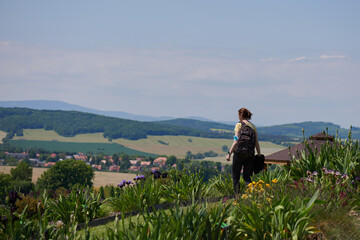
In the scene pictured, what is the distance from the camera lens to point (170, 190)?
29.8ft

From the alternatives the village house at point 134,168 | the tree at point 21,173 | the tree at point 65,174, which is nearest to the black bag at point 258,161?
the tree at point 65,174

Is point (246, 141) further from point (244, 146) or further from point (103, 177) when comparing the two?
point (103, 177)

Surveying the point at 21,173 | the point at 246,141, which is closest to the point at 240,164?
the point at 246,141

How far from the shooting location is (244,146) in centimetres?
859

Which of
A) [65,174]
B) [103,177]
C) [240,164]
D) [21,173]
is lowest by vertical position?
[103,177]

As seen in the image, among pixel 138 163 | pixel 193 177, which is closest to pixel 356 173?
pixel 193 177

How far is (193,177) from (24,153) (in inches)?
6971

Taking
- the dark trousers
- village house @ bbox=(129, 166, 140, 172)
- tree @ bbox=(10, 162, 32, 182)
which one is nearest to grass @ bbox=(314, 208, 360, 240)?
the dark trousers

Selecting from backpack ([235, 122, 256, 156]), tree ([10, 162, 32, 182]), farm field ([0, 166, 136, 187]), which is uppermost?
backpack ([235, 122, 256, 156])

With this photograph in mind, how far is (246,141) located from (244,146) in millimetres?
111

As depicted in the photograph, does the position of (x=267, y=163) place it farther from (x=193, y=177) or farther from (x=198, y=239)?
(x=198, y=239)

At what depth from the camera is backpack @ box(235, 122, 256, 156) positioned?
8.59 metres

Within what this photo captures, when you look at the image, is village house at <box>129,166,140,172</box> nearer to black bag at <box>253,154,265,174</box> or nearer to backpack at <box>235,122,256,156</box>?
black bag at <box>253,154,265,174</box>

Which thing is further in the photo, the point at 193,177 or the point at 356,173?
the point at 193,177
